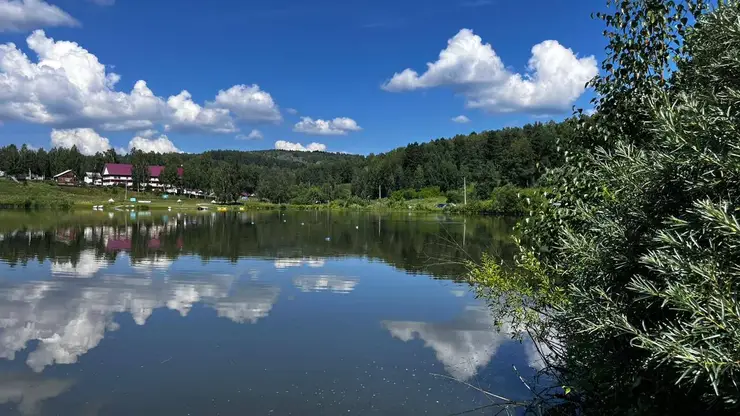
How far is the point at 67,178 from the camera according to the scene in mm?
168750

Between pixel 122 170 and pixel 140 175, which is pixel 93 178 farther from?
pixel 140 175

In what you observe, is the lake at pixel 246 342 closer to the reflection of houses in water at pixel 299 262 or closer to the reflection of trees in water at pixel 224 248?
the reflection of houses in water at pixel 299 262

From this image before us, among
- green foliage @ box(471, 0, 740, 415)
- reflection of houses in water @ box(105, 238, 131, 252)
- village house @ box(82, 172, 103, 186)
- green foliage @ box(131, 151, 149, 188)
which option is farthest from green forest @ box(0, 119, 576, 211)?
green foliage @ box(471, 0, 740, 415)

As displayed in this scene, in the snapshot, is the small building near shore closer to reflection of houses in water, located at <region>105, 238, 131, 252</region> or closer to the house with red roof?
the house with red roof

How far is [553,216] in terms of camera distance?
26.9 ft

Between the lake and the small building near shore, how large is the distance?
504ft

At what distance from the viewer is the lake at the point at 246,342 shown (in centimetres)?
1039

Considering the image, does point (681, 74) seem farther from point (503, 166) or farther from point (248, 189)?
point (248, 189)

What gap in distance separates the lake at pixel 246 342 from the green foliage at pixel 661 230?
3866mm

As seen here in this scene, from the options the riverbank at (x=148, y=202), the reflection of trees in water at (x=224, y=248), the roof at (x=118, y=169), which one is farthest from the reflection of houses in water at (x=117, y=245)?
the roof at (x=118, y=169)

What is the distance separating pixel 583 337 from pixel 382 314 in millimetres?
12233

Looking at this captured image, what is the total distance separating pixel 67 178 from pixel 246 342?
7224 inches

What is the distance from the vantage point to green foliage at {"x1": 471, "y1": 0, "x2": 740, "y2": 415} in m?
3.78

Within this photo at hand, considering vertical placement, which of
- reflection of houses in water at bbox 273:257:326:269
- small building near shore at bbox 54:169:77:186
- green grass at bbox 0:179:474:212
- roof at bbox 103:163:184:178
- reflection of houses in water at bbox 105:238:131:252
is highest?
roof at bbox 103:163:184:178
